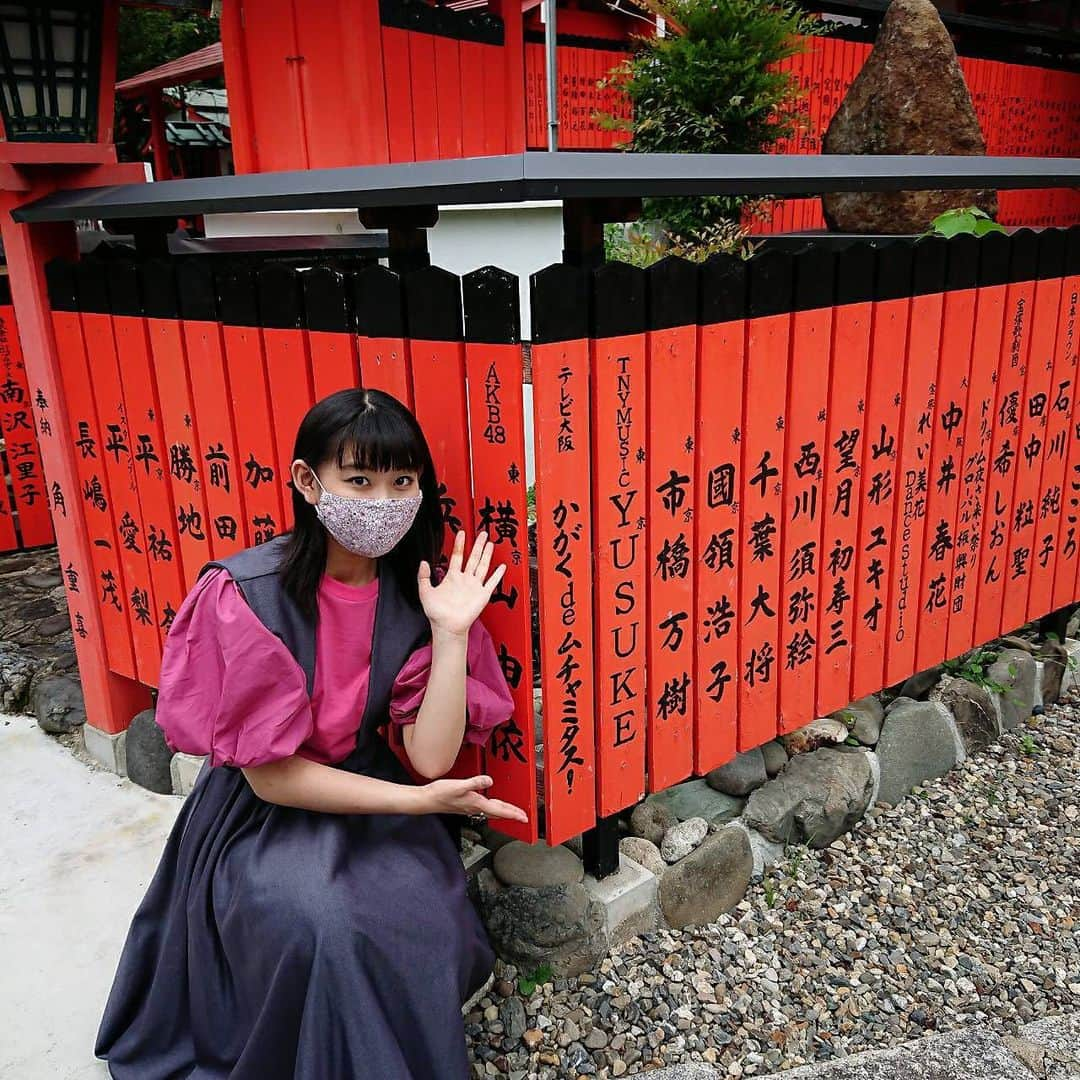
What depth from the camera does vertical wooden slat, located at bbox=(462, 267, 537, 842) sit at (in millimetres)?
2188

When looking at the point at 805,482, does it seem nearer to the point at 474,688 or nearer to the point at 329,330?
the point at 474,688

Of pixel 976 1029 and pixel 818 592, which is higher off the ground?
pixel 818 592

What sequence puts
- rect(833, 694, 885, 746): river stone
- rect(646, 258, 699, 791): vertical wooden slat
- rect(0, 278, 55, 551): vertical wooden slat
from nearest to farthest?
rect(646, 258, 699, 791): vertical wooden slat
rect(833, 694, 885, 746): river stone
rect(0, 278, 55, 551): vertical wooden slat

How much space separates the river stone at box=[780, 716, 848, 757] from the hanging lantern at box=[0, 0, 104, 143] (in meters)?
3.17

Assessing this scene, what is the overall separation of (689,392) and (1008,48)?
13.7m

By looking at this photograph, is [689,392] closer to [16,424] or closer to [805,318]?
[805,318]

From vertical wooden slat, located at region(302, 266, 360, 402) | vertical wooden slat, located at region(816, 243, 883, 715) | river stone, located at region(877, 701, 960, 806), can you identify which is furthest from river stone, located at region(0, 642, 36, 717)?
river stone, located at region(877, 701, 960, 806)

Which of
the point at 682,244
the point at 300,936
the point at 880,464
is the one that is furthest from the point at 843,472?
the point at 682,244

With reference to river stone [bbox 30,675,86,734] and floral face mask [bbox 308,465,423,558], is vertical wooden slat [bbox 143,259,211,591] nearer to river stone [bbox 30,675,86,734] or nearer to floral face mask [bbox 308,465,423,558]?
river stone [bbox 30,675,86,734]

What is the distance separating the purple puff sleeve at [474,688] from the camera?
2.19 metres

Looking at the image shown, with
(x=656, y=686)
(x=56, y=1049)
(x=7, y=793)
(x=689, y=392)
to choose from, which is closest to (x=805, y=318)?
(x=689, y=392)

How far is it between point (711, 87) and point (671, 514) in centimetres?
522

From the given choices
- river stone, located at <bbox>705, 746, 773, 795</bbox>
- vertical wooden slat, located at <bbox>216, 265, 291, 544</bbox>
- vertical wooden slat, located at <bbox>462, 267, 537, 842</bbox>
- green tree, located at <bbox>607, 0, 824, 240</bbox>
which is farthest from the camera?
green tree, located at <bbox>607, 0, 824, 240</bbox>

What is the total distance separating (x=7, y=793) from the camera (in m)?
3.66
